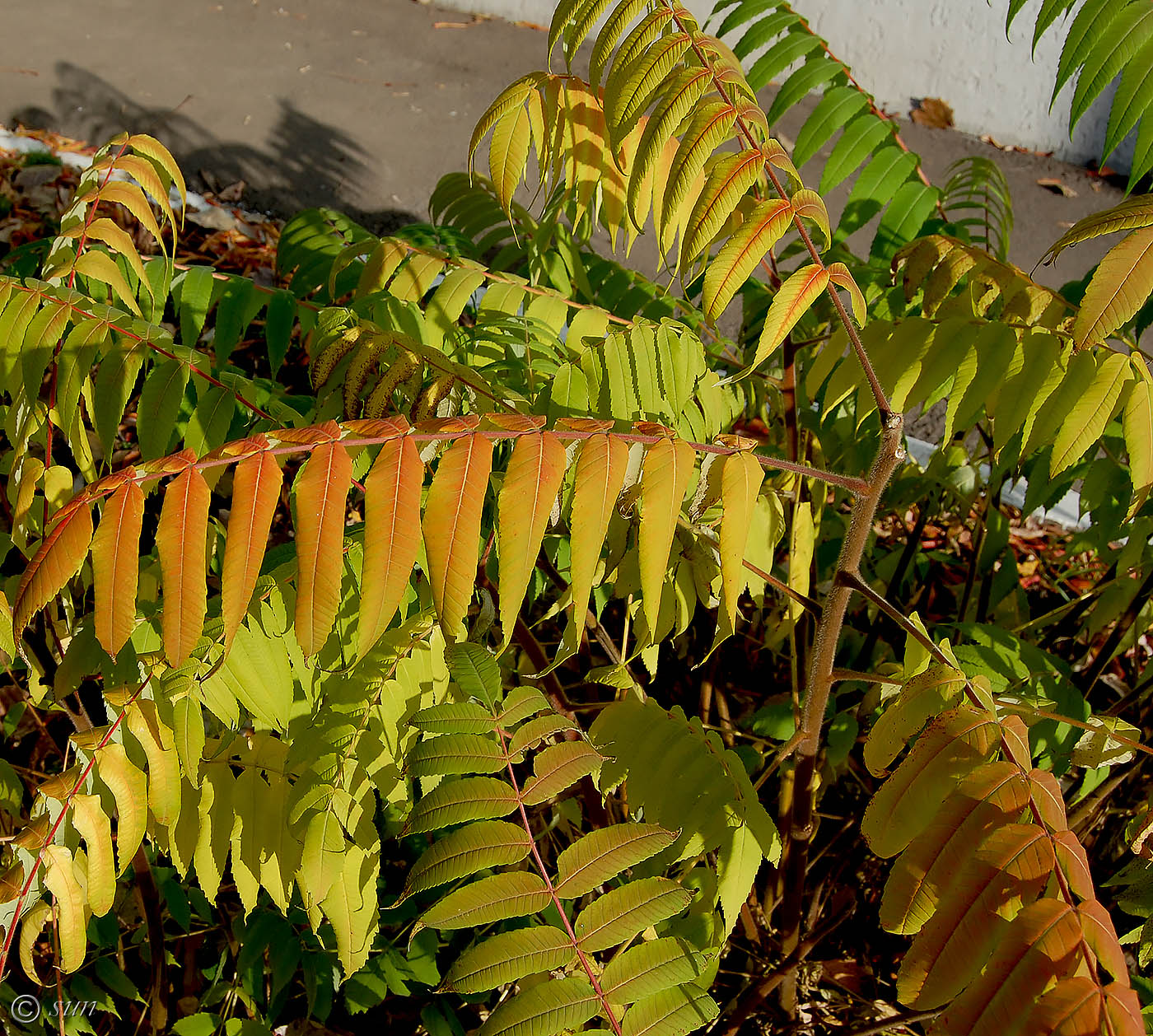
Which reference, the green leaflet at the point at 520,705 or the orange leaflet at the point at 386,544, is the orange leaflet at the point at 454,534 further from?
the green leaflet at the point at 520,705

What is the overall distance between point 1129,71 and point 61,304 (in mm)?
1916

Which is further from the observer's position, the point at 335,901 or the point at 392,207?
the point at 392,207

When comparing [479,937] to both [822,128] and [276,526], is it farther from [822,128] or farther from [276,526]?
[822,128]

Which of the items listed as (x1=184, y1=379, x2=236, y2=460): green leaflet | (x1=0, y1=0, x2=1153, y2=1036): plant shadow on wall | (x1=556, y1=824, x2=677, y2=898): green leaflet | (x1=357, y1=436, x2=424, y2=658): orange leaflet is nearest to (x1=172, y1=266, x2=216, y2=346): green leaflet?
(x1=0, y1=0, x2=1153, y2=1036): plant shadow on wall

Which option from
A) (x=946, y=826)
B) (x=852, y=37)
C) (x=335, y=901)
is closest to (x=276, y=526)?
(x=335, y=901)

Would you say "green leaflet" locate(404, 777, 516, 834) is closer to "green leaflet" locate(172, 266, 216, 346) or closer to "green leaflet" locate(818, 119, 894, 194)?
"green leaflet" locate(172, 266, 216, 346)

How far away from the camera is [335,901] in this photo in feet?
4.55

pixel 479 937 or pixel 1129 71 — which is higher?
pixel 1129 71

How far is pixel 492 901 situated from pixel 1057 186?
18.2ft

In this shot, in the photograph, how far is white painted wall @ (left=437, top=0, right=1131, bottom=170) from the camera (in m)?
5.61

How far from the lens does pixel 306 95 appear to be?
227 inches

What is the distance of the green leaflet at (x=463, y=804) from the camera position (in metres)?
1.24

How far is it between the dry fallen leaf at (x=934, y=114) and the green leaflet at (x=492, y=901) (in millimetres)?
5861

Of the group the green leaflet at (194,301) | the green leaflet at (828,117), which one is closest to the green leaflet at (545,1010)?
the green leaflet at (194,301)
